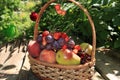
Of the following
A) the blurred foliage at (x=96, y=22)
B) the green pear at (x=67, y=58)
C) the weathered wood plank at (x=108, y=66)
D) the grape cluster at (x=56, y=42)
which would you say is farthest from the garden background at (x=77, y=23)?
the green pear at (x=67, y=58)

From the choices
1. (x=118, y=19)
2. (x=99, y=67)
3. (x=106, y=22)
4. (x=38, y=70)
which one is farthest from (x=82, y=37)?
(x=38, y=70)

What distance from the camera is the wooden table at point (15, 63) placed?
221 centimetres

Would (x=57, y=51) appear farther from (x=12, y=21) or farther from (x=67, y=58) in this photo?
(x=12, y=21)

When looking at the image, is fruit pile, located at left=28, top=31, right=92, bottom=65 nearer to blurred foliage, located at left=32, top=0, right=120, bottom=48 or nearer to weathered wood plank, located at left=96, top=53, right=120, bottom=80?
weathered wood plank, located at left=96, top=53, right=120, bottom=80

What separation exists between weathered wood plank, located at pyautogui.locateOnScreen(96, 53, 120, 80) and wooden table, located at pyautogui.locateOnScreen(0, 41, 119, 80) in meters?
0.06

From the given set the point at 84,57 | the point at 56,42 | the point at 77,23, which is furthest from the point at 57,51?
the point at 77,23

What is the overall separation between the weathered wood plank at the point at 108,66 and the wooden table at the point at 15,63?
0.06m

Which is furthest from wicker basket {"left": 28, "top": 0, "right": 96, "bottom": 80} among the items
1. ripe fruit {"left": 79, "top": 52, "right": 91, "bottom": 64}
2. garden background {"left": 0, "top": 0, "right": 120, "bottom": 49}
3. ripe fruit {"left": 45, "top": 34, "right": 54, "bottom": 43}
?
garden background {"left": 0, "top": 0, "right": 120, "bottom": 49}

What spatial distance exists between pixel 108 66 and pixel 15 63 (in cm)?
69

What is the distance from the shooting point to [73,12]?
10.4 ft

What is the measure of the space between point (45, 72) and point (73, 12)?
49.9 inches

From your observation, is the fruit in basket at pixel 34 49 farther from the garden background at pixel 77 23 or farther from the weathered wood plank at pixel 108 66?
the garden background at pixel 77 23

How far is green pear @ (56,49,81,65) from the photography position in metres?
1.95

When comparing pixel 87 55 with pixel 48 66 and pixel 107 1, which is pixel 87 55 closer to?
pixel 48 66
